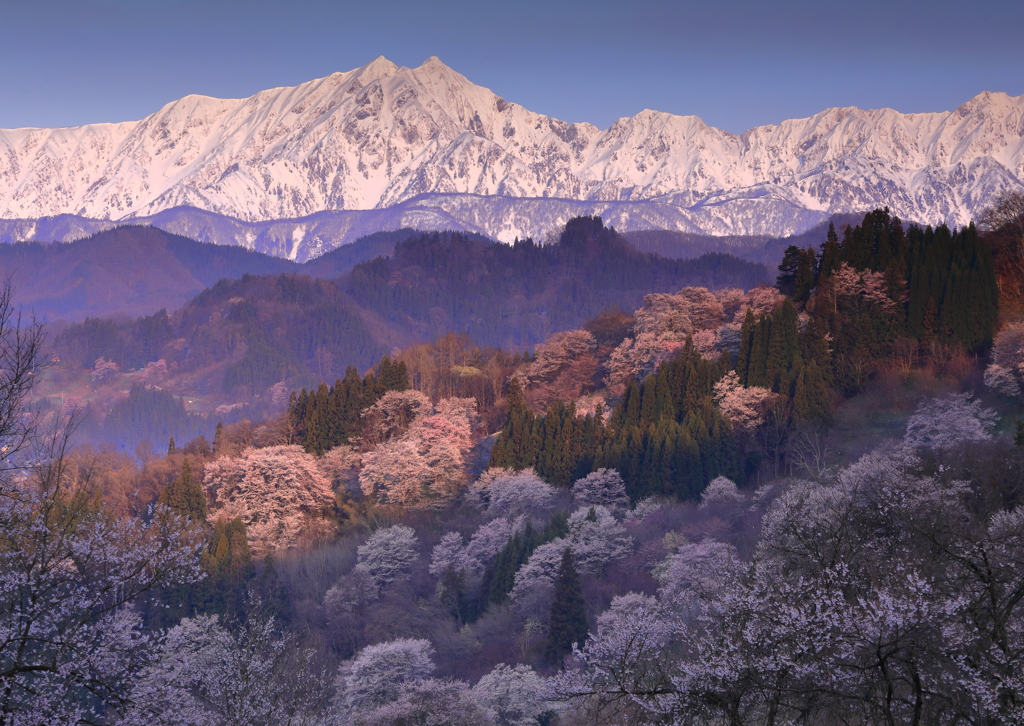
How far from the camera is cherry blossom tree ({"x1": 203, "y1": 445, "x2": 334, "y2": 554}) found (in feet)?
241

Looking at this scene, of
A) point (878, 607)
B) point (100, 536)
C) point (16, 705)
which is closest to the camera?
point (16, 705)

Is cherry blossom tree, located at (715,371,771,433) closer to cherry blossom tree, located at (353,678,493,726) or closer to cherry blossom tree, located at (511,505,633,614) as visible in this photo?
cherry blossom tree, located at (511,505,633,614)

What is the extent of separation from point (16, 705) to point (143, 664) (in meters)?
1.87

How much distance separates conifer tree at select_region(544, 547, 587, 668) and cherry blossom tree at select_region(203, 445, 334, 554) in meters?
27.7

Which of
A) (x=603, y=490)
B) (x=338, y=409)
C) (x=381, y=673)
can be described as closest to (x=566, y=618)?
(x=381, y=673)

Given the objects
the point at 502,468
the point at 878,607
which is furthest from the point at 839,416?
the point at 878,607

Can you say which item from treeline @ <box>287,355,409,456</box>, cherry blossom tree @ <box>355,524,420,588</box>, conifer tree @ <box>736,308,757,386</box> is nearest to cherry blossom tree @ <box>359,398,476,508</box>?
treeline @ <box>287,355,409,456</box>

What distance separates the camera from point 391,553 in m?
66.7

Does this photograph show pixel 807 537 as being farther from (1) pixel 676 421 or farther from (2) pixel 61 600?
(1) pixel 676 421

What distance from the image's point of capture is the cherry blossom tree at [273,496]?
73500 millimetres

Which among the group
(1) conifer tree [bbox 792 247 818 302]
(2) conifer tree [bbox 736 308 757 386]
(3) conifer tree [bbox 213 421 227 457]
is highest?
(1) conifer tree [bbox 792 247 818 302]

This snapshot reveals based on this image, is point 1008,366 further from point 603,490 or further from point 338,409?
point 338,409

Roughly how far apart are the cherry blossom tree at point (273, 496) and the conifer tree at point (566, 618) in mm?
27678

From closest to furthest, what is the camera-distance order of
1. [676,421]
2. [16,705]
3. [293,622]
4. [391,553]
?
[16,705] → [293,622] → [391,553] → [676,421]
